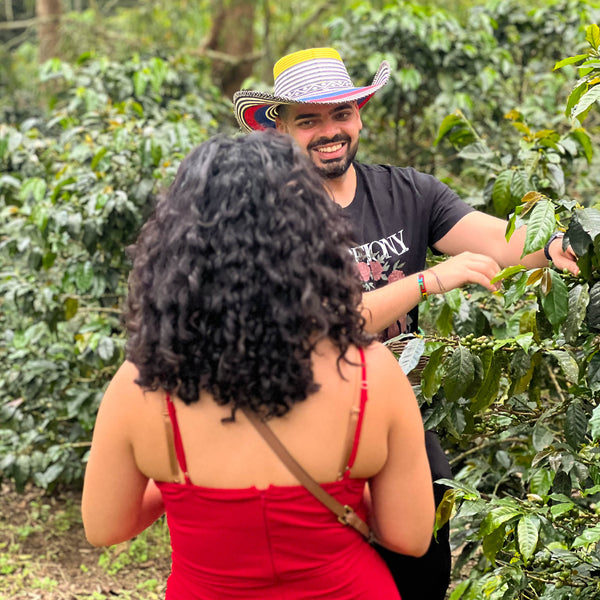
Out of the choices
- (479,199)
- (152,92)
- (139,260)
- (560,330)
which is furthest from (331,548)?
(152,92)

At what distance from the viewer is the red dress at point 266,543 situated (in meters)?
1.53

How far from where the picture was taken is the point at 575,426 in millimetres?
2350

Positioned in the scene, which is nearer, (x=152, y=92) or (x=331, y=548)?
(x=331, y=548)

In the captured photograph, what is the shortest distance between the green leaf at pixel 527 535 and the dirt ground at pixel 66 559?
7.34 feet

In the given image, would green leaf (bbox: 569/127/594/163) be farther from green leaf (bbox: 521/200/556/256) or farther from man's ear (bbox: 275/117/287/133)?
green leaf (bbox: 521/200/556/256)

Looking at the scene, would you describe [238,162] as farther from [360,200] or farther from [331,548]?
[360,200]

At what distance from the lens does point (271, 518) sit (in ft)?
5.00

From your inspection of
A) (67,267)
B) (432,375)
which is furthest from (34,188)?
(432,375)

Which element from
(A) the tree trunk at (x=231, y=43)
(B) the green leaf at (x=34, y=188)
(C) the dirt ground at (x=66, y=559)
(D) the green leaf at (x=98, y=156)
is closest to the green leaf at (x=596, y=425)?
(C) the dirt ground at (x=66, y=559)

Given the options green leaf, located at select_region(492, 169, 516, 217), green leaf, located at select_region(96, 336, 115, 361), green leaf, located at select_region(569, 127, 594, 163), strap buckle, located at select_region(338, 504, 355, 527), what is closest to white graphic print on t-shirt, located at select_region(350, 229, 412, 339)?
green leaf, located at select_region(492, 169, 516, 217)

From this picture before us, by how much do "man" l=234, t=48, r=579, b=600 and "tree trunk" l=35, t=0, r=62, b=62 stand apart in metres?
7.17

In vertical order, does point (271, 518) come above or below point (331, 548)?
above

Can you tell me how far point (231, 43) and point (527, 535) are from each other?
309 inches

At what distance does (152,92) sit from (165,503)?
14.3ft
